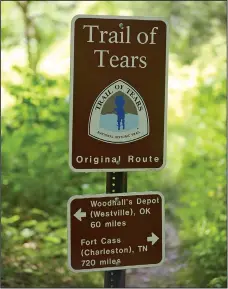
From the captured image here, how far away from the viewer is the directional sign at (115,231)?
6.57ft

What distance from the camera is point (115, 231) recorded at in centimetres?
203

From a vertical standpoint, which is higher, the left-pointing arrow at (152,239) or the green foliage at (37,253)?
the left-pointing arrow at (152,239)

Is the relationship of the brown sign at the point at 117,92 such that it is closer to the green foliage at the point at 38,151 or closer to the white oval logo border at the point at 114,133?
the white oval logo border at the point at 114,133

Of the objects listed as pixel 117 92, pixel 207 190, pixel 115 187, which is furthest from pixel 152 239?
pixel 207 190

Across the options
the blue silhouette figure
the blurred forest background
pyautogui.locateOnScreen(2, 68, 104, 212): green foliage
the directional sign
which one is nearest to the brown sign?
the blue silhouette figure

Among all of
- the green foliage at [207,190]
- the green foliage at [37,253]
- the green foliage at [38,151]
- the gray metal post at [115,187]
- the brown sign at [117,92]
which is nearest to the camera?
the brown sign at [117,92]

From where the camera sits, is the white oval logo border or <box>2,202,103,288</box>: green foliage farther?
<box>2,202,103,288</box>: green foliage

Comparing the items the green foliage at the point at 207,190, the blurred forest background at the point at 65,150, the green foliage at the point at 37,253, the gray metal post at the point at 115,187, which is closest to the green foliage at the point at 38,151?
the blurred forest background at the point at 65,150

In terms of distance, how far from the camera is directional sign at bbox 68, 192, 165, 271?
2.00 m

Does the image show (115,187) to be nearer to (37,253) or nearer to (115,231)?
(115,231)

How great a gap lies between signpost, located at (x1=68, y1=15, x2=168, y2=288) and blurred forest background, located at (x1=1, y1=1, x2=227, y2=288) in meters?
2.13

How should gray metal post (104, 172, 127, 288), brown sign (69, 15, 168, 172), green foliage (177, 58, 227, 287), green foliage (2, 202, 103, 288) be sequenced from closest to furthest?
brown sign (69, 15, 168, 172)
gray metal post (104, 172, 127, 288)
green foliage (2, 202, 103, 288)
green foliage (177, 58, 227, 287)

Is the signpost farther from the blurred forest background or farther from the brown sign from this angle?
the blurred forest background

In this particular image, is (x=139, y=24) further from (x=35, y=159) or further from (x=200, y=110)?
(x=200, y=110)
